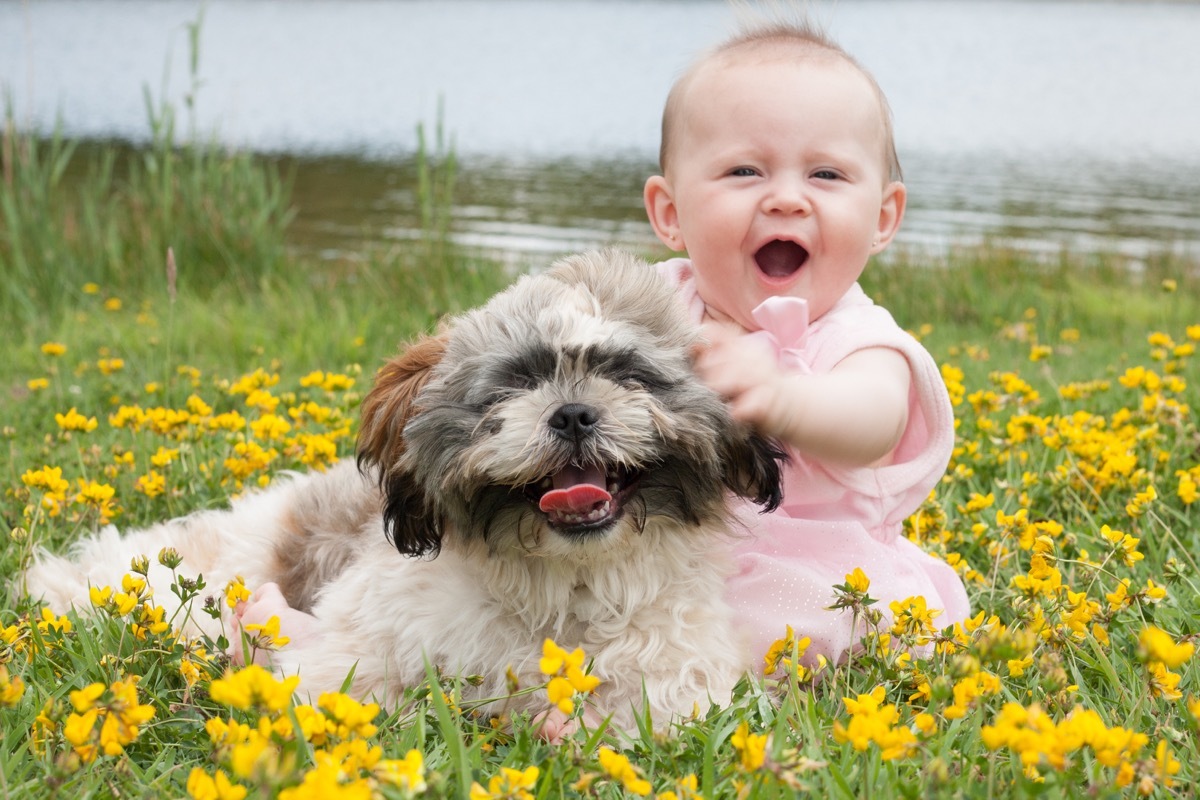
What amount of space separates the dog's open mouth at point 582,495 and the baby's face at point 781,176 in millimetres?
895

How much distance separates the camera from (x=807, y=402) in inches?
96.0

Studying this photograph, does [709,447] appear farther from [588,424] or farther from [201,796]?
[201,796]

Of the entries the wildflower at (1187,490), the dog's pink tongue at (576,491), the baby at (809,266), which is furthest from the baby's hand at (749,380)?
the wildflower at (1187,490)

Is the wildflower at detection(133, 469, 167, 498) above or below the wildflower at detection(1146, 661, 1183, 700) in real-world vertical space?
below

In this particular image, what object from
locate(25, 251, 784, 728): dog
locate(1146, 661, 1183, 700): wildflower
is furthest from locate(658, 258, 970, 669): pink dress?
locate(1146, 661, 1183, 700): wildflower

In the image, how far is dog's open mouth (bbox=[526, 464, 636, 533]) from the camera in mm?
2359

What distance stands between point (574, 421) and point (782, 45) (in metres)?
1.40

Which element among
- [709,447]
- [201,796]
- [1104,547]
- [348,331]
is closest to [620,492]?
[709,447]

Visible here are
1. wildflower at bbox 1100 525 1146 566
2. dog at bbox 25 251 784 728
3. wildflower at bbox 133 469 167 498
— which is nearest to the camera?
dog at bbox 25 251 784 728

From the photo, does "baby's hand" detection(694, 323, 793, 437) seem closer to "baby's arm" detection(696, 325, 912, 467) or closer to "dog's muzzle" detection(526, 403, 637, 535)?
"baby's arm" detection(696, 325, 912, 467)

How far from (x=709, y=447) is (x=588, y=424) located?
0.32 m

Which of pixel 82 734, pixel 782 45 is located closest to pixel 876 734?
pixel 82 734

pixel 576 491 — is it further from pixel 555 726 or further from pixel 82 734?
pixel 82 734

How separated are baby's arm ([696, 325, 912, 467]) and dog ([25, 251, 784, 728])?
0.21 feet
